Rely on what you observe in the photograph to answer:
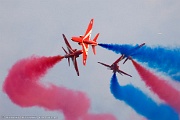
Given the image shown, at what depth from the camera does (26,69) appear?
3800 cm

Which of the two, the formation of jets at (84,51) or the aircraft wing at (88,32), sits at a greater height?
the aircraft wing at (88,32)

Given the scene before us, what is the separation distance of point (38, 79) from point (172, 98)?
11.6 metres

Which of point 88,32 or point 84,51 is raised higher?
point 88,32

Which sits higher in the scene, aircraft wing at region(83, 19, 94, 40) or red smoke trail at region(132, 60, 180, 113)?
aircraft wing at region(83, 19, 94, 40)

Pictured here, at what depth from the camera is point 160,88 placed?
123 ft

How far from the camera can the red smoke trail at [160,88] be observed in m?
37.6

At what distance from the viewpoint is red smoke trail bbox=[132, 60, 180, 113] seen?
123 feet

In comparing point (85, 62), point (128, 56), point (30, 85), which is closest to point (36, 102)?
point (30, 85)

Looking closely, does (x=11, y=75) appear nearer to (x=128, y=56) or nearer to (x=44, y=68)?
(x=44, y=68)

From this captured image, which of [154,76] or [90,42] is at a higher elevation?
[90,42]

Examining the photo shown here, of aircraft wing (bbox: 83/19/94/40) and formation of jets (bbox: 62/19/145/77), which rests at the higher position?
aircraft wing (bbox: 83/19/94/40)

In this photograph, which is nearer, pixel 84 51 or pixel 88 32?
pixel 84 51

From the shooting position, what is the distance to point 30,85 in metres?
38.2

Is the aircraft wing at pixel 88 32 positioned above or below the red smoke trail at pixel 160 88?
above
